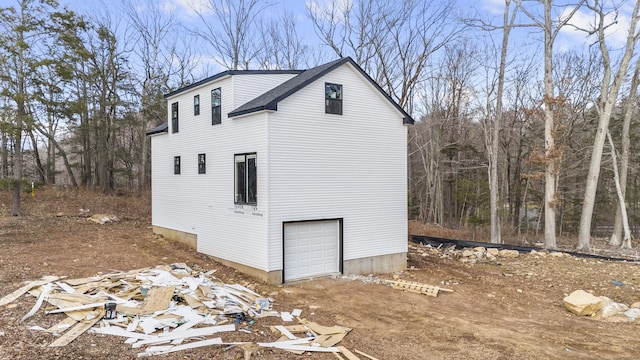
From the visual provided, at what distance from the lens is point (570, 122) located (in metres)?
21.7

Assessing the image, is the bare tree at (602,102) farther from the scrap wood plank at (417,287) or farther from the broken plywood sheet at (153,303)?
the broken plywood sheet at (153,303)

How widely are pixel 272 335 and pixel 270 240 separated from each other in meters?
4.01

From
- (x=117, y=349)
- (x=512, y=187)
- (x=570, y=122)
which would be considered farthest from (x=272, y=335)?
(x=512, y=187)

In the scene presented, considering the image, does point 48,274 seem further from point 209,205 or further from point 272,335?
point 272,335

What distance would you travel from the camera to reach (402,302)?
9.52 m

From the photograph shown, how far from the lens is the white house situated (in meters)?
10.8

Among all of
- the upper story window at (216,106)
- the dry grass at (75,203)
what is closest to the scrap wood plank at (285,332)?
the upper story window at (216,106)

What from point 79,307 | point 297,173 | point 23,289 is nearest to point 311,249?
point 297,173

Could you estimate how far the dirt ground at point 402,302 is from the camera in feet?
20.4

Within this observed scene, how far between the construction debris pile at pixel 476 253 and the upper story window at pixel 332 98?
7437 millimetres

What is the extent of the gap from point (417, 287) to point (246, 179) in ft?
18.6

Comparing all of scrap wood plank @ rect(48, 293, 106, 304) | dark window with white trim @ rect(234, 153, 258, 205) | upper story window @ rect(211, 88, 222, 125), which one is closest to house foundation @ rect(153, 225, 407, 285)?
dark window with white trim @ rect(234, 153, 258, 205)

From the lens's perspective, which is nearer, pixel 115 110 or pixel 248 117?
pixel 248 117

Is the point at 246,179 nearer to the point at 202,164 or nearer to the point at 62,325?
the point at 202,164
